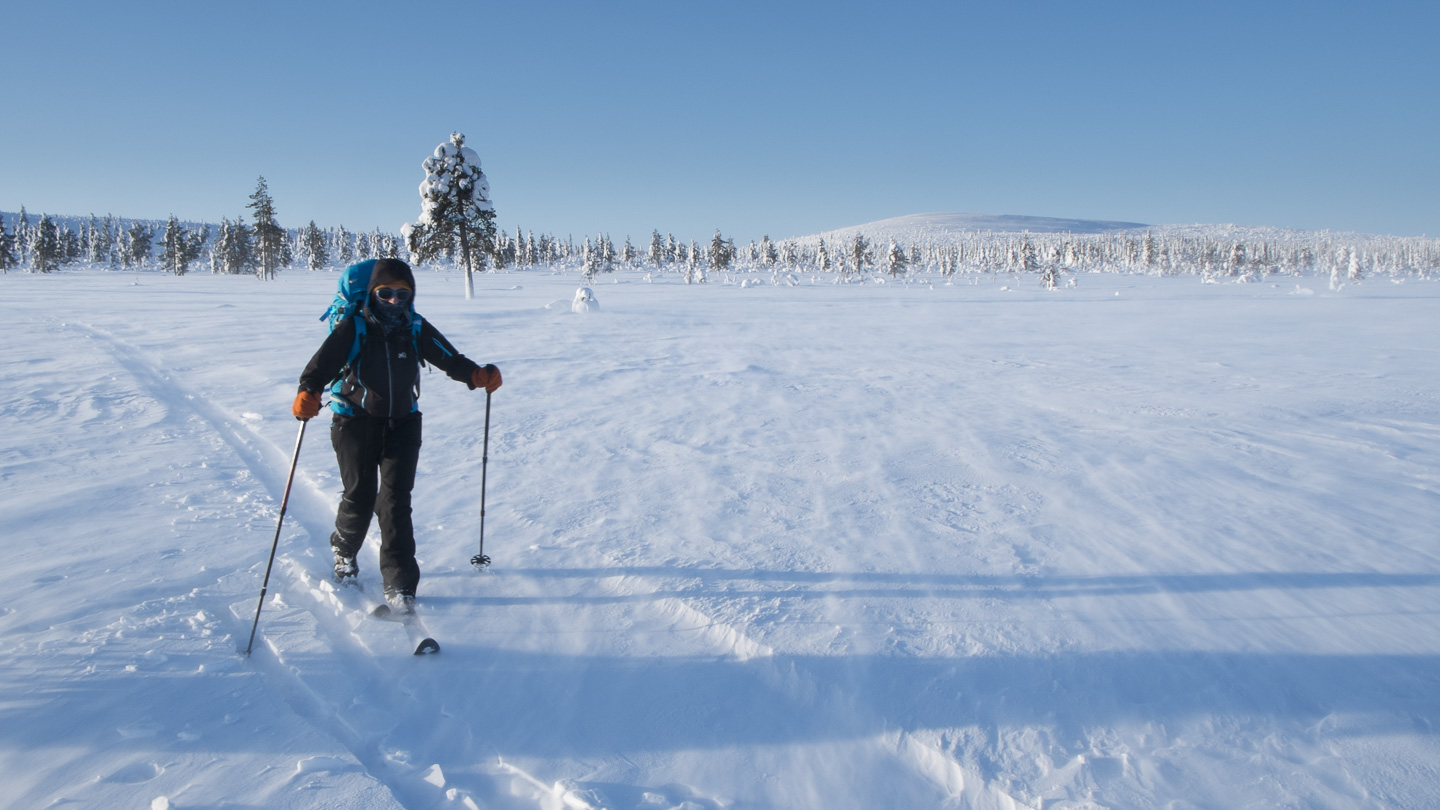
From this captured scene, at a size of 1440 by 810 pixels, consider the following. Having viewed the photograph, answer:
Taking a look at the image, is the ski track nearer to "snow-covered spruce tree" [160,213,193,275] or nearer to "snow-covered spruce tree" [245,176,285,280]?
"snow-covered spruce tree" [245,176,285,280]

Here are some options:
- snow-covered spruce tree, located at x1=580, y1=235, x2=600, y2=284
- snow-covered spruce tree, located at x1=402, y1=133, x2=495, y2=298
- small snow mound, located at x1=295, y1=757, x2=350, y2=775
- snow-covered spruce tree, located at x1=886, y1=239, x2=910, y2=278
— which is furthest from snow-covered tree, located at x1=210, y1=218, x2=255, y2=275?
small snow mound, located at x1=295, y1=757, x2=350, y2=775

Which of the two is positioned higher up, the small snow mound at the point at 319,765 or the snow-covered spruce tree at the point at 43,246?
the snow-covered spruce tree at the point at 43,246

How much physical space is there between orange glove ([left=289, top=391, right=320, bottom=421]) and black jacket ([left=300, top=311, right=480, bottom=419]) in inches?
1.6

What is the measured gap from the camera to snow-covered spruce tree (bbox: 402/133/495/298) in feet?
96.6

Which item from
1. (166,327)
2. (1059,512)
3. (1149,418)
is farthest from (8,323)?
(1149,418)

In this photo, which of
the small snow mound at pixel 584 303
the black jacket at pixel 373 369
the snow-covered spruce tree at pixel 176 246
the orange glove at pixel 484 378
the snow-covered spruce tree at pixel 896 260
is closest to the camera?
the black jacket at pixel 373 369

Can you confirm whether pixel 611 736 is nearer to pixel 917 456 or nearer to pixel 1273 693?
pixel 1273 693

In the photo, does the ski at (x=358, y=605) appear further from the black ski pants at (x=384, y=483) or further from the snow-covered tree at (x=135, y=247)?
the snow-covered tree at (x=135, y=247)

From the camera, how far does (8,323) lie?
54.3 ft


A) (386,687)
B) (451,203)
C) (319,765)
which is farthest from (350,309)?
(451,203)

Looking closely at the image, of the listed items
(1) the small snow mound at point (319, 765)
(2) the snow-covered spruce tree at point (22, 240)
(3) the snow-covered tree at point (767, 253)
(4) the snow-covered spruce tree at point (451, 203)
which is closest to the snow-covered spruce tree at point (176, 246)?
(2) the snow-covered spruce tree at point (22, 240)

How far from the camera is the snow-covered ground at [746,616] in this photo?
2344mm

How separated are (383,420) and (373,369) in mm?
291

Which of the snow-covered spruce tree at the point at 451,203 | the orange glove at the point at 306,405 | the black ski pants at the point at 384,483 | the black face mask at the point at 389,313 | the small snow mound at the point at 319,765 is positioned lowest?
the small snow mound at the point at 319,765
